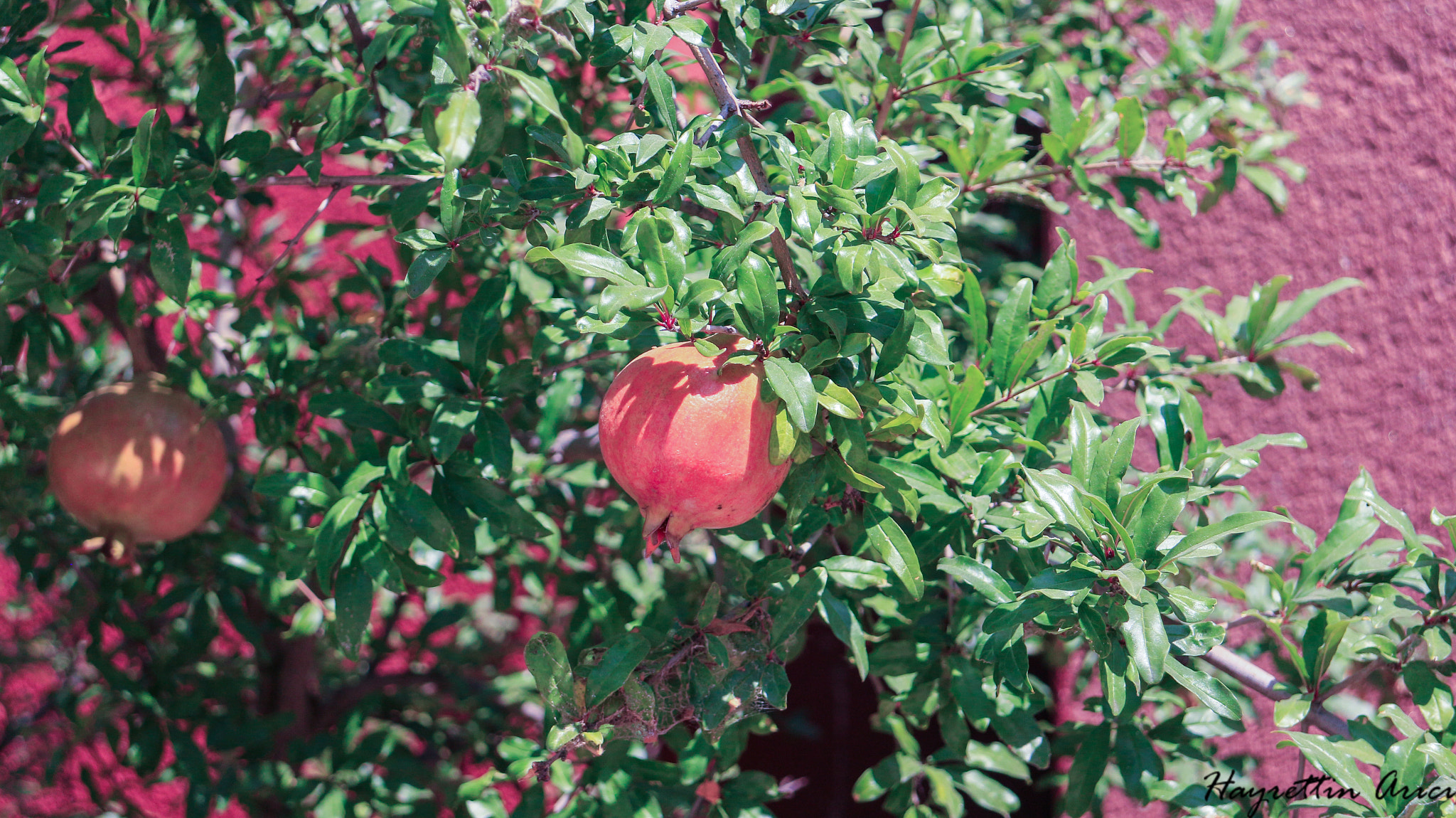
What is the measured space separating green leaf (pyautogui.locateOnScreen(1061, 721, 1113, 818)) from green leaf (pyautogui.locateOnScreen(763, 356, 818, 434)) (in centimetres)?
79

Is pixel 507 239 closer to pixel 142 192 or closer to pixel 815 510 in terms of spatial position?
pixel 142 192

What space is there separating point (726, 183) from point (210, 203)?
810 mm

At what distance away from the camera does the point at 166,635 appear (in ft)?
8.01

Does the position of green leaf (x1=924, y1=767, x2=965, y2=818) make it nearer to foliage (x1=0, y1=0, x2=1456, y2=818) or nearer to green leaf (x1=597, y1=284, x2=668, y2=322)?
foliage (x1=0, y1=0, x2=1456, y2=818)

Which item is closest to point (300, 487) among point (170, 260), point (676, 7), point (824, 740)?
point (170, 260)

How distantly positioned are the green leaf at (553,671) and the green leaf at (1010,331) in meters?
0.67

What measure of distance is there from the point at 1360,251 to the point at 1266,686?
1540 millimetres

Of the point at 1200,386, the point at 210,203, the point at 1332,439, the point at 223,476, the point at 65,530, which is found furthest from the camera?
the point at 1332,439

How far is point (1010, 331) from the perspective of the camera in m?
1.27

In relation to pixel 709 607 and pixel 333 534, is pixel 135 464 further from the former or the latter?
pixel 709 607

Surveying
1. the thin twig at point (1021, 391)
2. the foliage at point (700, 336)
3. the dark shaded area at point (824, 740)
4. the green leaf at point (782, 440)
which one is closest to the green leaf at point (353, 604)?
the foliage at point (700, 336)

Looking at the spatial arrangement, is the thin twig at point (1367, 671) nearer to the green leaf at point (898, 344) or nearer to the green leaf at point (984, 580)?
the green leaf at point (984, 580)

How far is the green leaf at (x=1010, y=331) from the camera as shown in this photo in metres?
1.27

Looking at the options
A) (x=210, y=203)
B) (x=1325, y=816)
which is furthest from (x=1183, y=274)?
(x=210, y=203)
